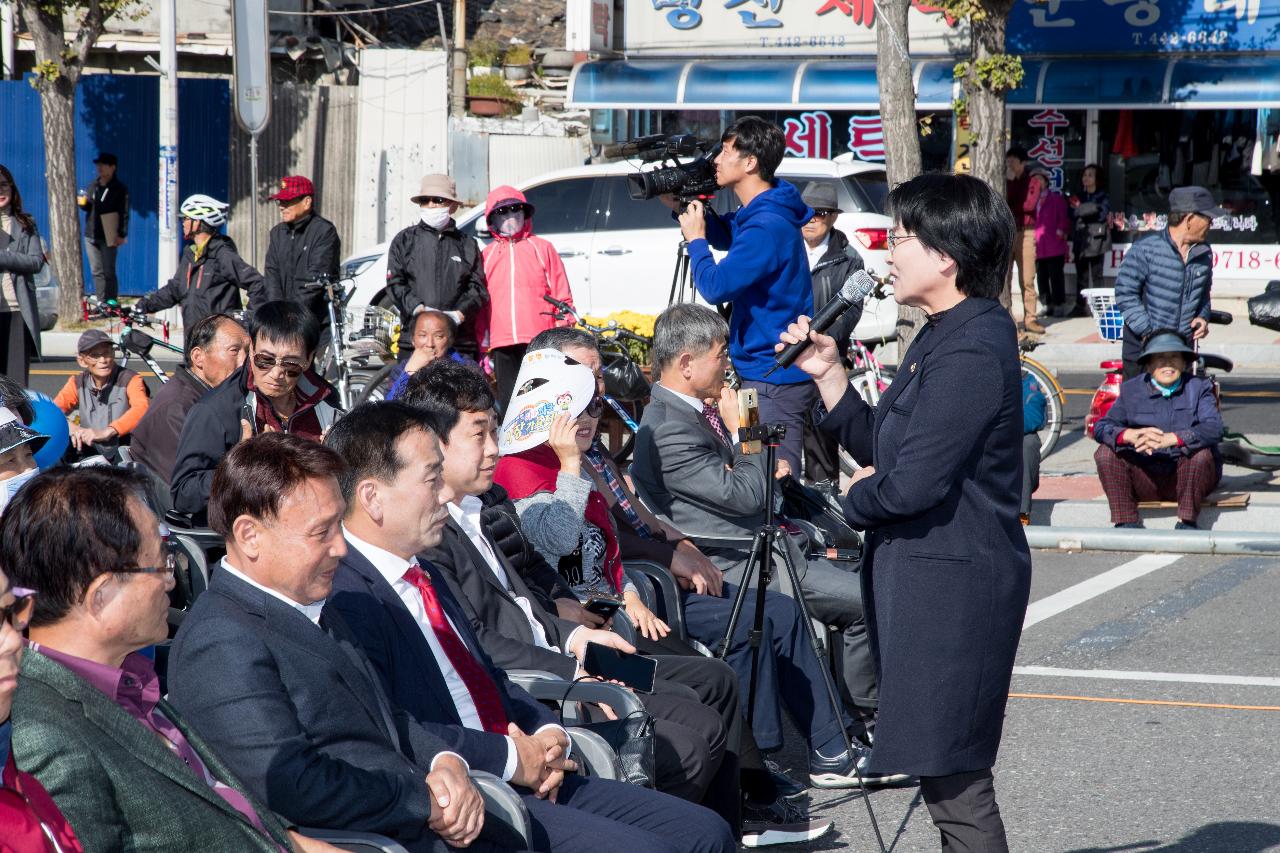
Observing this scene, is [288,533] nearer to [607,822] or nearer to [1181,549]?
[607,822]

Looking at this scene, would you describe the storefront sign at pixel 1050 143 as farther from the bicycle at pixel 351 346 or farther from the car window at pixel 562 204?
the bicycle at pixel 351 346

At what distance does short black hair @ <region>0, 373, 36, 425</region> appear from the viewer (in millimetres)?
4715

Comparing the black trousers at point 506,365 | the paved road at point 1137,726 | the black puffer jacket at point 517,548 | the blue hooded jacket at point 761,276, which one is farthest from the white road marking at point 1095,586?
the black trousers at point 506,365

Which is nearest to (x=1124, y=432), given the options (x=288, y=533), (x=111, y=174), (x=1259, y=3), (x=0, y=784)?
(x=288, y=533)

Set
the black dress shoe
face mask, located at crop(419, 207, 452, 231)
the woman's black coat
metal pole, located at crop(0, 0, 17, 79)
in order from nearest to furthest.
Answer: the woman's black coat → the black dress shoe → face mask, located at crop(419, 207, 452, 231) → metal pole, located at crop(0, 0, 17, 79)

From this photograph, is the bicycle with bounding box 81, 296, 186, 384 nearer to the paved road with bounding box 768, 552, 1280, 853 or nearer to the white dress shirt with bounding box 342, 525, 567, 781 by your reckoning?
the paved road with bounding box 768, 552, 1280, 853

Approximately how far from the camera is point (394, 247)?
1027 cm

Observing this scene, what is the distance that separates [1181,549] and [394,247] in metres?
5.42

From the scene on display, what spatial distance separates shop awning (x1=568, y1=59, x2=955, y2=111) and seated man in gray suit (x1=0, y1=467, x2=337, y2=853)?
54.4 ft

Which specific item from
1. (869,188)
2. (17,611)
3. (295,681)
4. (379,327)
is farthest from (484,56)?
(17,611)

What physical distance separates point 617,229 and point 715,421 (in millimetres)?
8561

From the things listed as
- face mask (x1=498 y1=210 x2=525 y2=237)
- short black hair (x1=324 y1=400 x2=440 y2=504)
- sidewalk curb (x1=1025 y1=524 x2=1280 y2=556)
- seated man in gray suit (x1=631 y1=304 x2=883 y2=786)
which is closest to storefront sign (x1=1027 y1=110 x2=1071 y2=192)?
face mask (x1=498 y1=210 x2=525 y2=237)

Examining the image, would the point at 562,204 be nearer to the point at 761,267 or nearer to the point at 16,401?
the point at 761,267

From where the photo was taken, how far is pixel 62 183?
17.8 meters
